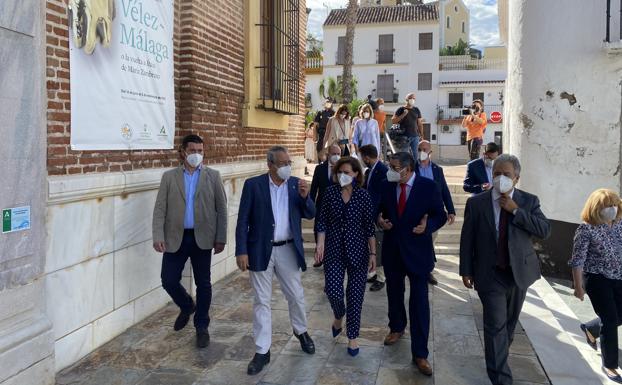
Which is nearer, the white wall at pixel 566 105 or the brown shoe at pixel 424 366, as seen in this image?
the brown shoe at pixel 424 366

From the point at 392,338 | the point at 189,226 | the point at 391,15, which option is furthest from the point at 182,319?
the point at 391,15

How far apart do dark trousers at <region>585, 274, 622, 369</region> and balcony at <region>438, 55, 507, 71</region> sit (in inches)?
1517

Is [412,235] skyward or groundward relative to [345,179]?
groundward

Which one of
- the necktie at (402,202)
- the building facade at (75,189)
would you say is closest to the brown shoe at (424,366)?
the necktie at (402,202)

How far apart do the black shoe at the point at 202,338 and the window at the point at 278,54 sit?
162 inches

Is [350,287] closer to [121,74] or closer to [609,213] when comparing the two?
[609,213]

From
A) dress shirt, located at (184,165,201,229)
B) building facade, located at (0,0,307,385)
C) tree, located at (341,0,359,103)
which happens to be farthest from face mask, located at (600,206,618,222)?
tree, located at (341,0,359,103)

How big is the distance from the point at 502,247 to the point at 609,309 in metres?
1.25

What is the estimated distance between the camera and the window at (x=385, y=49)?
40.4 m

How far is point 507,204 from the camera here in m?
3.94

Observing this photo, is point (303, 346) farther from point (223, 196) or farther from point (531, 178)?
point (531, 178)

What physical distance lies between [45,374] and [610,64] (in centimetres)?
787

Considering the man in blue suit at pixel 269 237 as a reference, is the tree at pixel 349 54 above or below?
above

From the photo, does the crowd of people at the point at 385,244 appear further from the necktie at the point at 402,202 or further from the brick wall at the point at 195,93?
the brick wall at the point at 195,93
